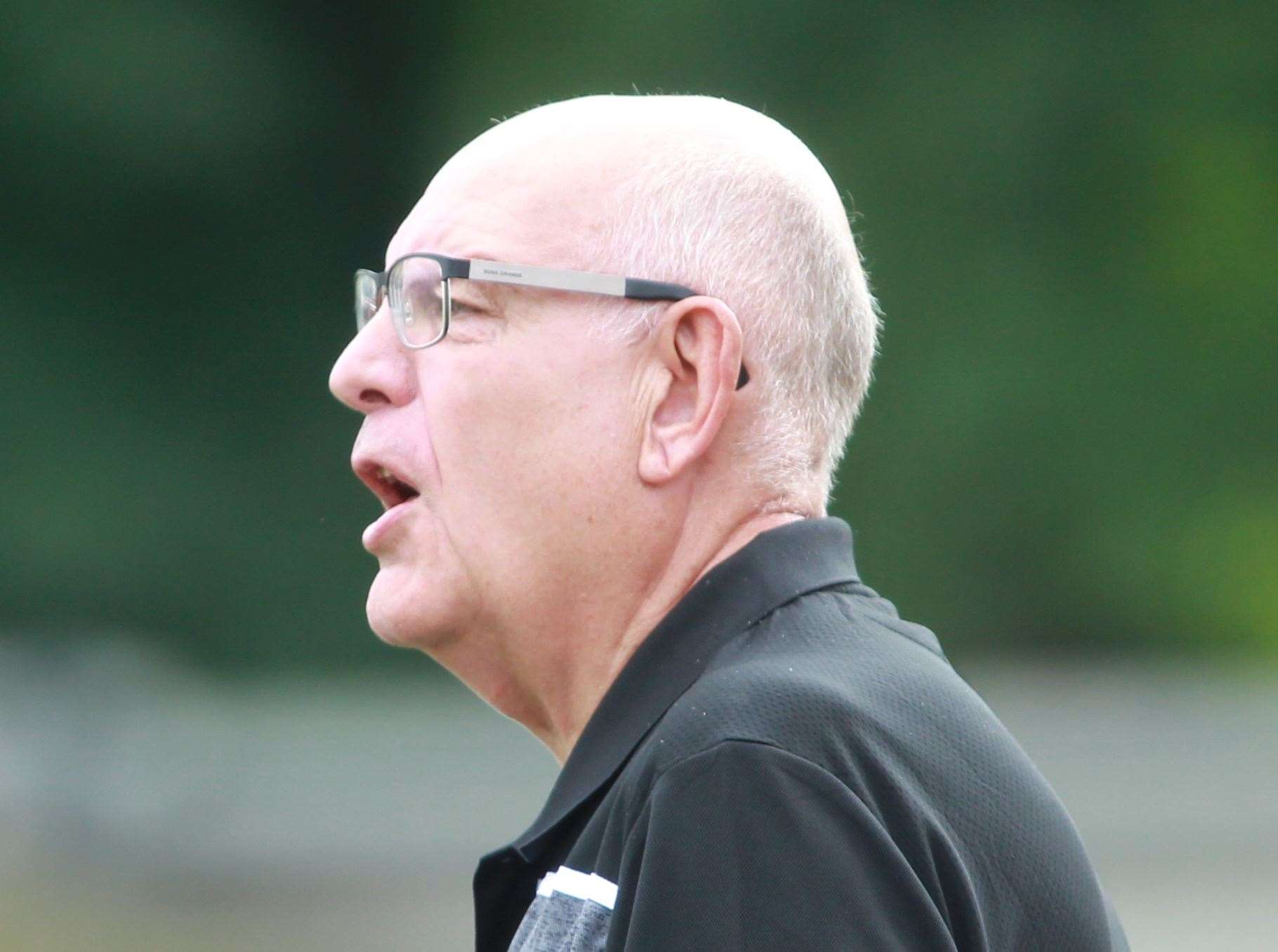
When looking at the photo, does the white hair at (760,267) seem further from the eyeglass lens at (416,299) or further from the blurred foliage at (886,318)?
the blurred foliage at (886,318)

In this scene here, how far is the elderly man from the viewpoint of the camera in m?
1.27

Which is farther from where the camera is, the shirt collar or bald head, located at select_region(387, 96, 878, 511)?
bald head, located at select_region(387, 96, 878, 511)

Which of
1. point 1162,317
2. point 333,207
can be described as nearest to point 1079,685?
point 1162,317

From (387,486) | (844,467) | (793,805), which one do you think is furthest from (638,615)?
(844,467)

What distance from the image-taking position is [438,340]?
1593mm

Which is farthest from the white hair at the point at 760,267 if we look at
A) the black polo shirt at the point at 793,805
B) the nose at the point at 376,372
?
the nose at the point at 376,372

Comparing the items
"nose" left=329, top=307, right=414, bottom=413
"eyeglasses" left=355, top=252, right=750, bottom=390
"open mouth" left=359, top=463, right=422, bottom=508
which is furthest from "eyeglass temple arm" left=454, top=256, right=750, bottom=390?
"open mouth" left=359, top=463, right=422, bottom=508

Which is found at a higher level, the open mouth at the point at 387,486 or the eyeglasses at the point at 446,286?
the eyeglasses at the point at 446,286

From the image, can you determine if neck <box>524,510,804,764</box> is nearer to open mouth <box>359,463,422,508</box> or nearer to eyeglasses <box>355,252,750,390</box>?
eyeglasses <box>355,252,750,390</box>

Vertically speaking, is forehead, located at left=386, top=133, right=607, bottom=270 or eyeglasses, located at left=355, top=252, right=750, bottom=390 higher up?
forehead, located at left=386, top=133, right=607, bottom=270

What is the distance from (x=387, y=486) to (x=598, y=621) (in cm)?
29

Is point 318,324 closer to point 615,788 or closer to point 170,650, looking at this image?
point 170,650

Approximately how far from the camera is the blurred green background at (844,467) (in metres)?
7.71

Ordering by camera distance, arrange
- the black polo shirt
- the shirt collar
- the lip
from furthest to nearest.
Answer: the lip → the shirt collar → the black polo shirt
